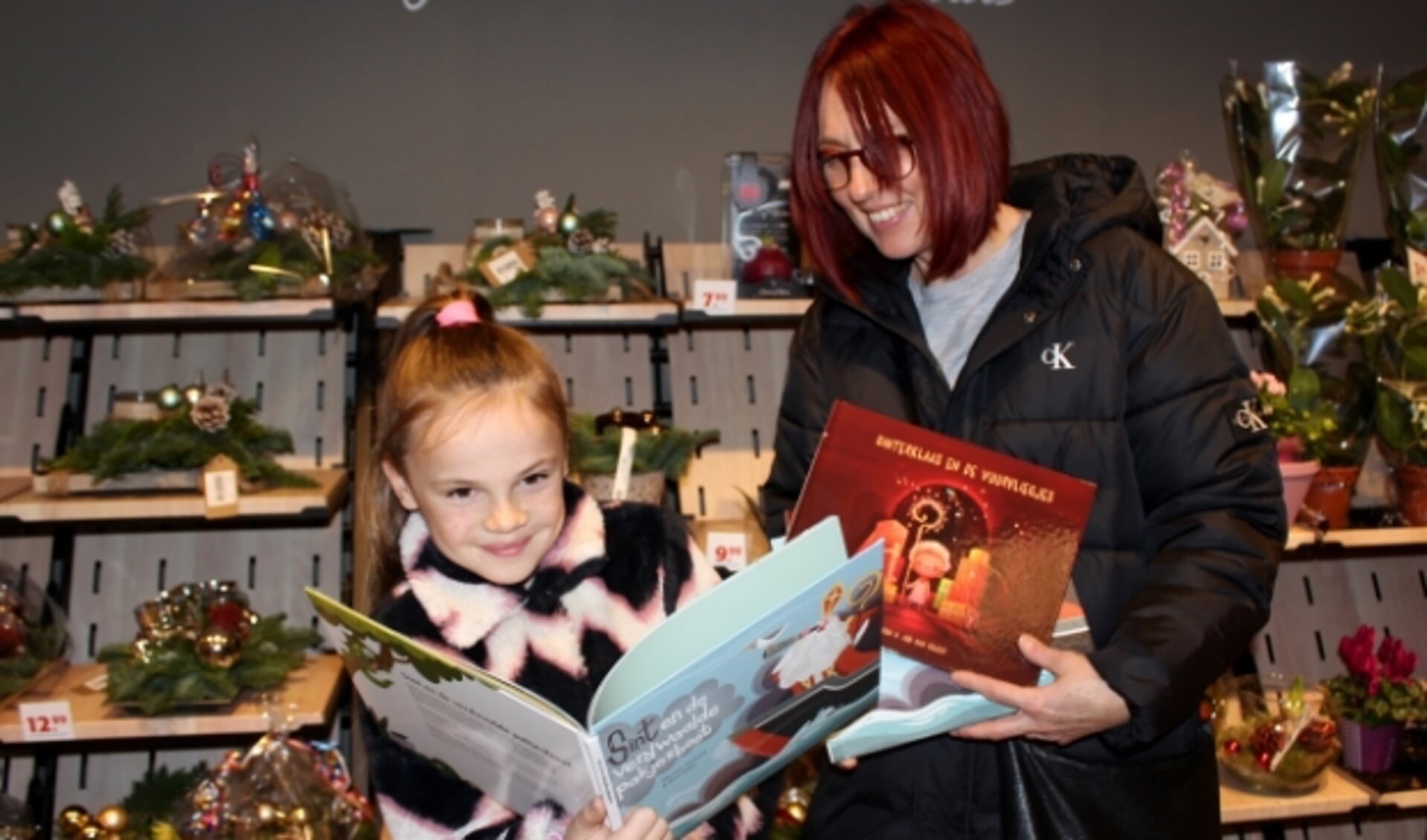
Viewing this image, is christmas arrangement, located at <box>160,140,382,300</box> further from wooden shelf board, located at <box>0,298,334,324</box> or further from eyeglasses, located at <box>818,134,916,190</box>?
eyeglasses, located at <box>818,134,916,190</box>

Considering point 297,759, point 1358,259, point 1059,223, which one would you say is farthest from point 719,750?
point 1358,259

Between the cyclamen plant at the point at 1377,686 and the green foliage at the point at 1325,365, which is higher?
the green foliage at the point at 1325,365

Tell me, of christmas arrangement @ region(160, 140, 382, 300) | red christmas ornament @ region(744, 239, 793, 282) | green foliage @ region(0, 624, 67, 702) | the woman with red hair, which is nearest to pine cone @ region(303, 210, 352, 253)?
christmas arrangement @ region(160, 140, 382, 300)

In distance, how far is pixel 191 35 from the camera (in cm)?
291

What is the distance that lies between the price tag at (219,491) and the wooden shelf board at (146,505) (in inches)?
0.6

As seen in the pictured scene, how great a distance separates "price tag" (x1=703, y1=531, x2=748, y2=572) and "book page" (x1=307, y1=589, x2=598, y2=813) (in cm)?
120

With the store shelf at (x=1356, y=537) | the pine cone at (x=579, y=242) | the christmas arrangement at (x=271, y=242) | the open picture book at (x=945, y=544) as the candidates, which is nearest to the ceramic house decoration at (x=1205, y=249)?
the store shelf at (x=1356, y=537)

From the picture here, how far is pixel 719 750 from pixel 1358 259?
2753 millimetres

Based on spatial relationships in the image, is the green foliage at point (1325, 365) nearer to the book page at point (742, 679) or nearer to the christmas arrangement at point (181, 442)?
the book page at point (742, 679)

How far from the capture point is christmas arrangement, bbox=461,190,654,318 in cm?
264

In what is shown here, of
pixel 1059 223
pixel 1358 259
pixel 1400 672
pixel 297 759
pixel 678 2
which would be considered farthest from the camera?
pixel 1358 259

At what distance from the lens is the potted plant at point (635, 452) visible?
8.29ft

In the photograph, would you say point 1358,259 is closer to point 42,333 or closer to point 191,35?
point 191,35

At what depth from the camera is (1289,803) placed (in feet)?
8.77
